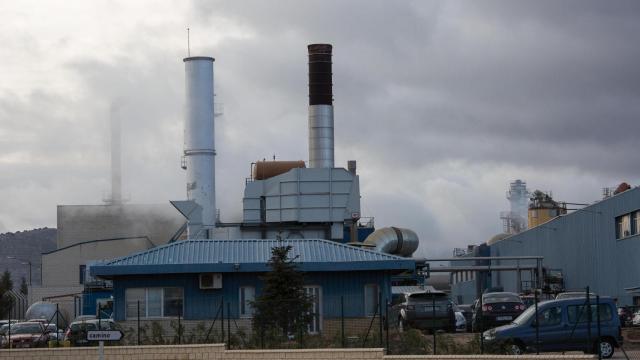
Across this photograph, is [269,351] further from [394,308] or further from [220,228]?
[220,228]

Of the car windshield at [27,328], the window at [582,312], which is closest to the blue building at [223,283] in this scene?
the car windshield at [27,328]

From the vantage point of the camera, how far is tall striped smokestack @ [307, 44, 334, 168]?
77.0 m

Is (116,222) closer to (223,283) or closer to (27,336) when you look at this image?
(27,336)

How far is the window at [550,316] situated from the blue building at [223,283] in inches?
378

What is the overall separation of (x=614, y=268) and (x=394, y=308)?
88.7 feet

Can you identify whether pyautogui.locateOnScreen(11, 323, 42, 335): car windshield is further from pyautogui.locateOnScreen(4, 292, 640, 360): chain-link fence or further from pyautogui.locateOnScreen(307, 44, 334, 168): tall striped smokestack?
pyautogui.locateOnScreen(307, 44, 334, 168): tall striped smokestack

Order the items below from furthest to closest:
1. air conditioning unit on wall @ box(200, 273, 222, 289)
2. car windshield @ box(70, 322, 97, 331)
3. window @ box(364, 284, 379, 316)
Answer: window @ box(364, 284, 379, 316)
air conditioning unit on wall @ box(200, 273, 222, 289)
car windshield @ box(70, 322, 97, 331)

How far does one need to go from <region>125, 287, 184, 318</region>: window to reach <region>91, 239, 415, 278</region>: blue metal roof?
0.83 meters

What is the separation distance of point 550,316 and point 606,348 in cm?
164

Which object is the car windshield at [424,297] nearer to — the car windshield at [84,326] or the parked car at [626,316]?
the parked car at [626,316]

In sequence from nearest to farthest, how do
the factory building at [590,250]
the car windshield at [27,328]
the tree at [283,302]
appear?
the tree at [283,302]
the car windshield at [27,328]
the factory building at [590,250]

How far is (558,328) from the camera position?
29844 millimetres

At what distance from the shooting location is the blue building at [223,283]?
39.2m

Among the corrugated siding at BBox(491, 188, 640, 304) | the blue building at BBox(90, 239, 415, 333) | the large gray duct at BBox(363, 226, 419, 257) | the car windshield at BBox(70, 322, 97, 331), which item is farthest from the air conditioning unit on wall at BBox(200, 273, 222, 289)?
the large gray duct at BBox(363, 226, 419, 257)
